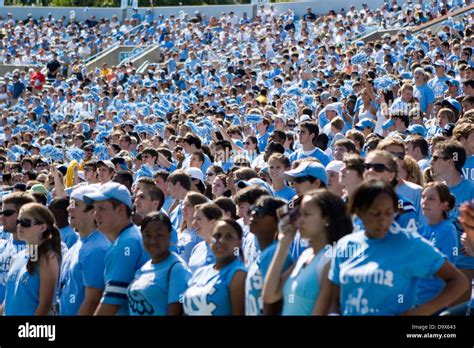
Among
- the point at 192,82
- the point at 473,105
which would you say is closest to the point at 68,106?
the point at 192,82

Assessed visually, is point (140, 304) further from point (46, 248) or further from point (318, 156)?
point (318, 156)

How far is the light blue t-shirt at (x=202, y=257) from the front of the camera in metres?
6.12

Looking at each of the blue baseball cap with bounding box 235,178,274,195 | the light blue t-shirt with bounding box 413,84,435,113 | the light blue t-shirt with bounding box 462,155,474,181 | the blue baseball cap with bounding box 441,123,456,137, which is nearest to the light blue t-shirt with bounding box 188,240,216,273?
the blue baseball cap with bounding box 235,178,274,195

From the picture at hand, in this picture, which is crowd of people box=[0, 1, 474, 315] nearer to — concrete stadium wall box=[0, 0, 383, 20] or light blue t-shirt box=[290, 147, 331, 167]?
light blue t-shirt box=[290, 147, 331, 167]

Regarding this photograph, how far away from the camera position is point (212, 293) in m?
5.24

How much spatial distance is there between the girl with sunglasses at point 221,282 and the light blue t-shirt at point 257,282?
0.15 m

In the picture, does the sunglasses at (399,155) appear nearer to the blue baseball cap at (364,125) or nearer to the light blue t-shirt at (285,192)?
the light blue t-shirt at (285,192)

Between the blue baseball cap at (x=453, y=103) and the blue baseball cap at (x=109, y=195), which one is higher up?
the blue baseball cap at (x=453, y=103)

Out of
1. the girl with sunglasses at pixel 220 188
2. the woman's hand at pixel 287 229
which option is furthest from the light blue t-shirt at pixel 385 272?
the girl with sunglasses at pixel 220 188

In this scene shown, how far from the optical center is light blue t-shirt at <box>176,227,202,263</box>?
729cm

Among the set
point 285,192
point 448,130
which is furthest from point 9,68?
point 285,192

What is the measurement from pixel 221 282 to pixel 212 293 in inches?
3.2
